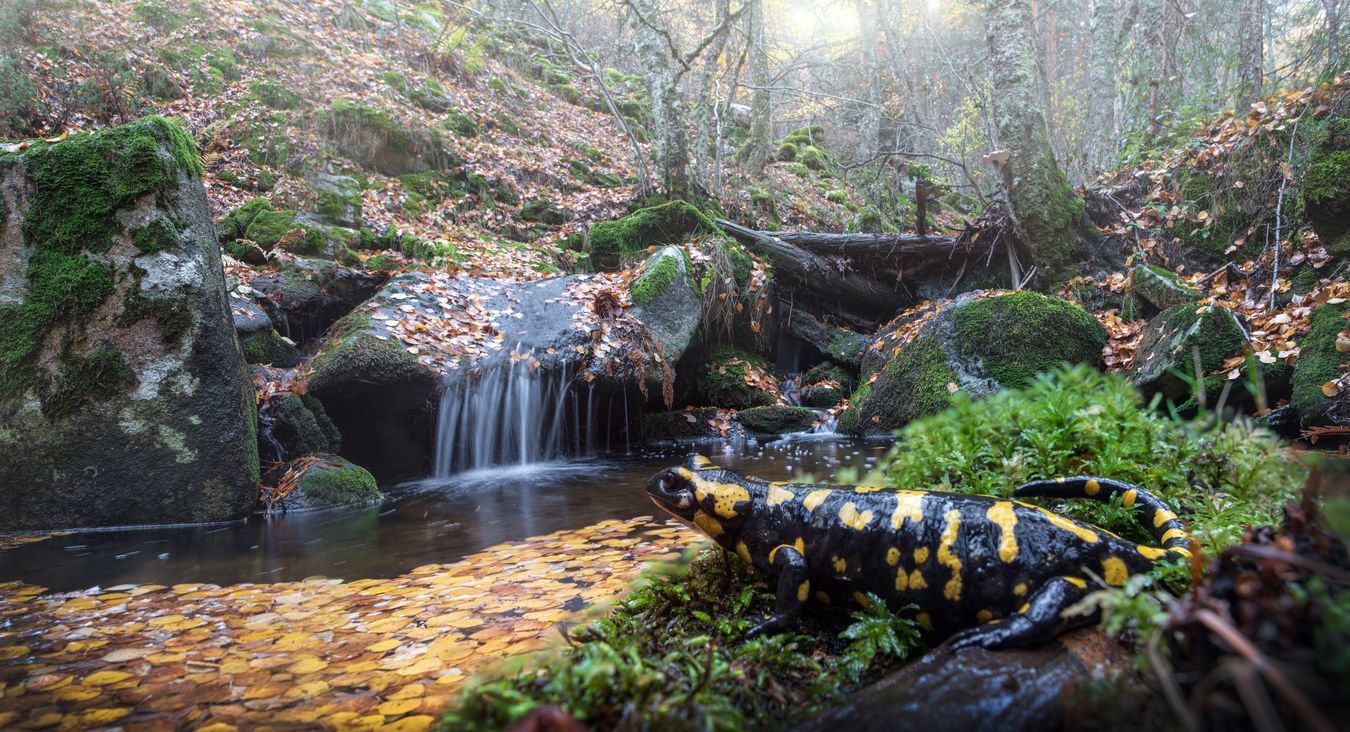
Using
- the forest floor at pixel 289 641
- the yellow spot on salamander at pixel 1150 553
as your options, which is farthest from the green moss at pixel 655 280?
the yellow spot on salamander at pixel 1150 553

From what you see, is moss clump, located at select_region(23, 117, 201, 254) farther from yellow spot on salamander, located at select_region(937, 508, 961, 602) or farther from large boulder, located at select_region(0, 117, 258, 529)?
yellow spot on salamander, located at select_region(937, 508, 961, 602)

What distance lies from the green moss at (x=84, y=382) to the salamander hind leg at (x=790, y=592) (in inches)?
264

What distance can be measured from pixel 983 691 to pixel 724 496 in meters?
1.23

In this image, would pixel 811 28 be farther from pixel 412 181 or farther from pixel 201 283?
pixel 201 283

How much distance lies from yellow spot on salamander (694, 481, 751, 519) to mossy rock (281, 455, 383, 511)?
590cm

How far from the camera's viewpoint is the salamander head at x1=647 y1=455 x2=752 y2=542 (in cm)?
263

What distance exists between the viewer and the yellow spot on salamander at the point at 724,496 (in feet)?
8.60

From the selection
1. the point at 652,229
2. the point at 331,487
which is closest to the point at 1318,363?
the point at 652,229

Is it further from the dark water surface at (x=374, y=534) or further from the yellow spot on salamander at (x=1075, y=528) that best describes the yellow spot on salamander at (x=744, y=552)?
the dark water surface at (x=374, y=534)

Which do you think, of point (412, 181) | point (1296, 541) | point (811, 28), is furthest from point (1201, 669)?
point (811, 28)

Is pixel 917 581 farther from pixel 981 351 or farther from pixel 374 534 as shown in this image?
pixel 981 351

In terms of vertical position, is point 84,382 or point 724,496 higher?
point 84,382

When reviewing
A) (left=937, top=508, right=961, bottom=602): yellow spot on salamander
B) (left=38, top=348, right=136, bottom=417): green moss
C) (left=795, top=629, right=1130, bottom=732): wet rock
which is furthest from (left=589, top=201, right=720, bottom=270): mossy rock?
(left=795, top=629, right=1130, bottom=732): wet rock

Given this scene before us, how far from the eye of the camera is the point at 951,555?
214cm
